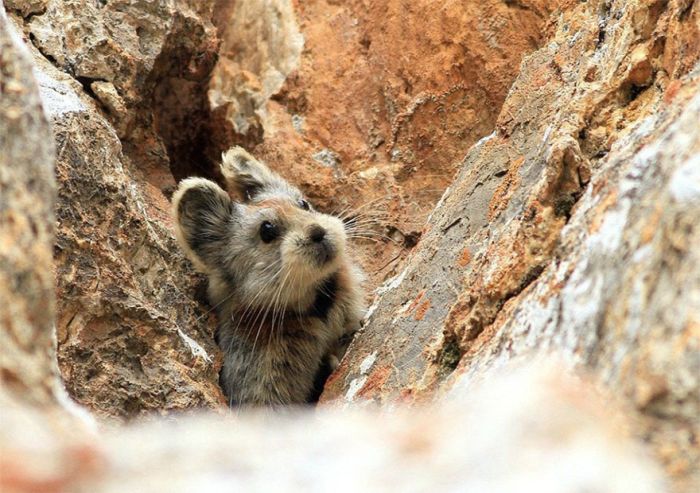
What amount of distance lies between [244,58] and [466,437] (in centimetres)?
804

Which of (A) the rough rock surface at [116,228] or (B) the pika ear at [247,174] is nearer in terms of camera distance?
(A) the rough rock surface at [116,228]

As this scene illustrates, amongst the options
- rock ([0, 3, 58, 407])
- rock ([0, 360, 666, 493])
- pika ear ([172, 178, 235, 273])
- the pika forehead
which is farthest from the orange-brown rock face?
rock ([0, 360, 666, 493])

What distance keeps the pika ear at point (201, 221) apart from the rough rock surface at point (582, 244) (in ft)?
4.52

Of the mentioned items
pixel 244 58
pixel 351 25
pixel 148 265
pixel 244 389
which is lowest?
pixel 244 389

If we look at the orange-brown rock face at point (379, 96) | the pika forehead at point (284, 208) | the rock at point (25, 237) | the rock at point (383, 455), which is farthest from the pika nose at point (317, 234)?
the rock at point (383, 455)

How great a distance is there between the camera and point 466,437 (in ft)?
8.28

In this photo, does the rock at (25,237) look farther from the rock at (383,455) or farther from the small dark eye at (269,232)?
the small dark eye at (269,232)

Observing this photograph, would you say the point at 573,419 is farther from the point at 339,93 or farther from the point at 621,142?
the point at 339,93

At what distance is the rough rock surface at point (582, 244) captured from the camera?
278cm

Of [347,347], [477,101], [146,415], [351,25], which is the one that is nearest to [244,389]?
[347,347]

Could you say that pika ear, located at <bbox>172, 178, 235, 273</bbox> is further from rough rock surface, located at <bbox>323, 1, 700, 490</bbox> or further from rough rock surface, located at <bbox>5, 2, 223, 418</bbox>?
rough rock surface, located at <bbox>323, 1, 700, 490</bbox>

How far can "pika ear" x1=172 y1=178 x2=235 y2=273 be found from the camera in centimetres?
722

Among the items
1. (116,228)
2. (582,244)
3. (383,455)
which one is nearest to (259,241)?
(116,228)

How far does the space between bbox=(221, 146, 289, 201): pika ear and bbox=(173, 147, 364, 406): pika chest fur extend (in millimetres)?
445
